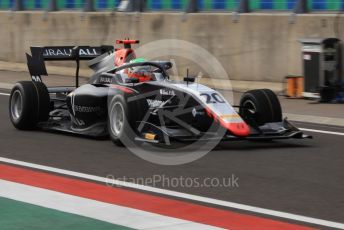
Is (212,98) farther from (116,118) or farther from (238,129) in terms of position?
(116,118)

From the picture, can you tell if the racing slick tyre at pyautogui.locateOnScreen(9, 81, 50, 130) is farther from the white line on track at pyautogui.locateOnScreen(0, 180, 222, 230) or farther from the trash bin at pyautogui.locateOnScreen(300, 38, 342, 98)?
the trash bin at pyautogui.locateOnScreen(300, 38, 342, 98)

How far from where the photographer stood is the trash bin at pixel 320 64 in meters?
15.8

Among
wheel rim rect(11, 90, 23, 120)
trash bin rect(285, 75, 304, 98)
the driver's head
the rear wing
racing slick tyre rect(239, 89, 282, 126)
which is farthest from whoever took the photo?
trash bin rect(285, 75, 304, 98)

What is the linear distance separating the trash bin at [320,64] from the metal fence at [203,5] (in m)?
1.10

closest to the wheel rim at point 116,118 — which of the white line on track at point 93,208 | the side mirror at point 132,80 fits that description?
the side mirror at point 132,80

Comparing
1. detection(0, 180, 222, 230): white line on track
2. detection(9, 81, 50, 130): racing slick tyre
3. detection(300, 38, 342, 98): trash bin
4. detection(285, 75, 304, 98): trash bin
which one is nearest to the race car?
detection(9, 81, 50, 130): racing slick tyre

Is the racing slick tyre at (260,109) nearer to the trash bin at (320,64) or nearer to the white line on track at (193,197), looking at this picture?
the white line on track at (193,197)

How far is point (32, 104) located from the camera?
459 inches

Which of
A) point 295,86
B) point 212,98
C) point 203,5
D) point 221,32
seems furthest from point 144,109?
point 203,5

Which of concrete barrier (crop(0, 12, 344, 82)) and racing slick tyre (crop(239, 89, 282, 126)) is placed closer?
racing slick tyre (crop(239, 89, 282, 126))

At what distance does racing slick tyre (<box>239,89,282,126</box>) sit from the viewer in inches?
417

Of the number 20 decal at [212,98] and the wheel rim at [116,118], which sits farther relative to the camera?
the wheel rim at [116,118]

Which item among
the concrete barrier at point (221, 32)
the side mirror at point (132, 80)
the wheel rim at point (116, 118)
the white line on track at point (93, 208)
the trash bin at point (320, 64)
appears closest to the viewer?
the white line on track at point (93, 208)

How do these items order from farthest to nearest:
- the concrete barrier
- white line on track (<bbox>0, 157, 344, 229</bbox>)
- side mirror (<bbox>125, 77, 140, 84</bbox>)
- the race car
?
the concrete barrier, side mirror (<bbox>125, 77, 140, 84</bbox>), the race car, white line on track (<bbox>0, 157, 344, 229</bbox>)
